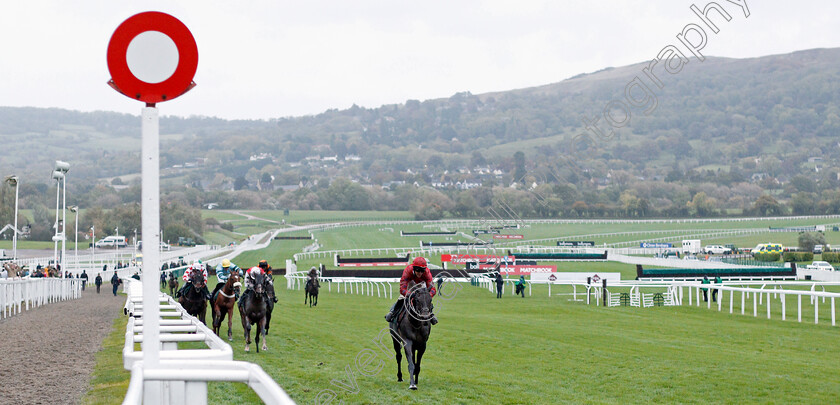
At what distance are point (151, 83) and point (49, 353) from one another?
8.98 m

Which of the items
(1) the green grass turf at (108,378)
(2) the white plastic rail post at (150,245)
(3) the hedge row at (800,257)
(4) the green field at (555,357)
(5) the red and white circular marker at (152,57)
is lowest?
(3) the hedge row at (800,257)

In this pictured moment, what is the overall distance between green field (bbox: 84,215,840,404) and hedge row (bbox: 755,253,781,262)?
24.4m

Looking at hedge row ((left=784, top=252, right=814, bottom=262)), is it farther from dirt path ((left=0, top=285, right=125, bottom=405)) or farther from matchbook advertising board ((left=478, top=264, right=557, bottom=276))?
dirt path ((left=0, top=285, right=125, bottom=405))

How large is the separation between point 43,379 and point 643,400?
19.1 ft

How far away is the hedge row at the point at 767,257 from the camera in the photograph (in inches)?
1780

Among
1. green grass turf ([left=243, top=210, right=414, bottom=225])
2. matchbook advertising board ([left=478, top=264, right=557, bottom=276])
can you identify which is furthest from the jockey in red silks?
green grass turf ([left=243, top=210, right=414, bottom=225])

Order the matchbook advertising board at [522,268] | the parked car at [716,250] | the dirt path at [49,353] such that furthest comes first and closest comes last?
the parked car at [716,250] → the matchbook advertising board at [522,268] → the dirt path at [49,353]

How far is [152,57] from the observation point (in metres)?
3.17

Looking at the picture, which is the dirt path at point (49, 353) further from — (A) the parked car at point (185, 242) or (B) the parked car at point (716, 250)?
(A) the parked car at point (185, 242)

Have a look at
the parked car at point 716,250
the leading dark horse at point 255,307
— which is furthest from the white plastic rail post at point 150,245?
the parked car at point 716,250

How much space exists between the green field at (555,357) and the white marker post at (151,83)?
4.14 meters

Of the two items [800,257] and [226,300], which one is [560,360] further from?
[800,257]

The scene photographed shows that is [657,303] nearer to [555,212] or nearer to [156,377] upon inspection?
[156,377]

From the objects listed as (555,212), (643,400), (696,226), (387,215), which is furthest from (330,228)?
(643,400)
